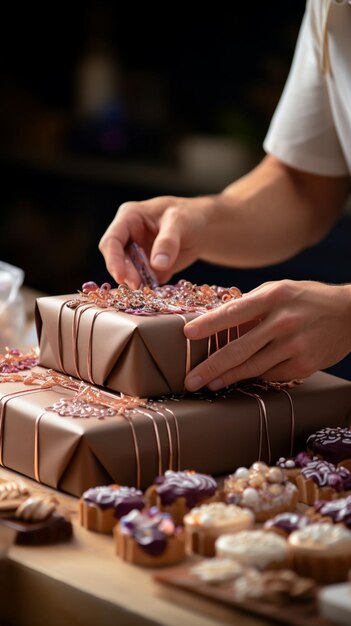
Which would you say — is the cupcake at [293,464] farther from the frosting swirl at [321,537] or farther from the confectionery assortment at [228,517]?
the frosting swirl at [321,537]

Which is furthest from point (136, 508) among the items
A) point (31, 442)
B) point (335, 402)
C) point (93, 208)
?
point (93, 208)

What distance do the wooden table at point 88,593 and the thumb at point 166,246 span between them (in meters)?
0.56

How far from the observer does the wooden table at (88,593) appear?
2.67 feet

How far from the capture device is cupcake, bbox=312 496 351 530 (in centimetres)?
95

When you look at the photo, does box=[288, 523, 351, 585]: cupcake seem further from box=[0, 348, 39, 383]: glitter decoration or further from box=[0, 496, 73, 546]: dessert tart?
box=[0, 348, 39, 383]: glitter decoration

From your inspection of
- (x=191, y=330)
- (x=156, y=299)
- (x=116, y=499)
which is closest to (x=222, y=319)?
(x=191, y=330)

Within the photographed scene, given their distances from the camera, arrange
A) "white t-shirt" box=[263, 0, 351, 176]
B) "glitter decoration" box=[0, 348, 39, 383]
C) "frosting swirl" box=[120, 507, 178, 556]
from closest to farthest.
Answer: "frosting swirl" box=[120, 507, 178, 556] < "glitter decoration" box=[0, 348, 39, 383] < "white t-shirt" box=[263, 0, 351, 176]

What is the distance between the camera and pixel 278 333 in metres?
1.19

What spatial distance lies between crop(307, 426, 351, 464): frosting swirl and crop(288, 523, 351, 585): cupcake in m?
0.27

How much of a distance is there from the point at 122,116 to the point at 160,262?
341 cm

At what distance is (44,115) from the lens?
5.13 metres

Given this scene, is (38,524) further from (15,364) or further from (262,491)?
(15,364)

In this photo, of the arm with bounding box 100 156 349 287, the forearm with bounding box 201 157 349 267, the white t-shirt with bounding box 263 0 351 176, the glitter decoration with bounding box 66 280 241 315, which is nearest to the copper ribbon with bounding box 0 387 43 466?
the glitter decoration with bounding box 66 280 241 315

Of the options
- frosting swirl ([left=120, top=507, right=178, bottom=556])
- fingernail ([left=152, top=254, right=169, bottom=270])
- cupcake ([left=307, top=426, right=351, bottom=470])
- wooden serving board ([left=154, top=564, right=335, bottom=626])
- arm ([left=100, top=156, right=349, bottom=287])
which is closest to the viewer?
wooden serving board ([left=154, top=564, right=335, bottom=626])
